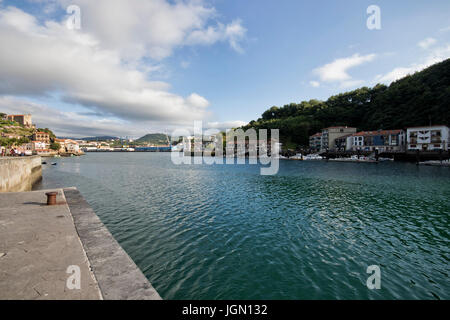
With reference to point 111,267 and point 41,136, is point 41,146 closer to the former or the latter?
point 41,136

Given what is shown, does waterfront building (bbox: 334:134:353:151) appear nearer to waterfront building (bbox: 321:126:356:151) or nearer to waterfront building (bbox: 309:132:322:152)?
waterfront building (bbox: 321:126:356:151)

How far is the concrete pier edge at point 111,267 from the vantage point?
13.5 ft

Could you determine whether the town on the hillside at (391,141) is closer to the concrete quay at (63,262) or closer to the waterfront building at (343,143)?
the waterfront building at (343,143)

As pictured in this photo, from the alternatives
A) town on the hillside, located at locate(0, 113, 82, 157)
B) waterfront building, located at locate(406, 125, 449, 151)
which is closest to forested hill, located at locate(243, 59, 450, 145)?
waterfront building, located at locate(406, 125, 449, 151)

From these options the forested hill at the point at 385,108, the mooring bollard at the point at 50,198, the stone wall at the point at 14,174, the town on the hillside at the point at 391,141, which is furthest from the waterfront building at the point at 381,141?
the stone wall at the point at 14,174

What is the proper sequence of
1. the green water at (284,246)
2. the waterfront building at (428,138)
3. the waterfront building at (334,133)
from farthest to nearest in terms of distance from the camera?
the waterfront building at (334,133) → the waterfront building at (428,138) → the green water at (284,246)

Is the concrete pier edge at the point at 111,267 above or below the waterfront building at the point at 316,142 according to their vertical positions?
below

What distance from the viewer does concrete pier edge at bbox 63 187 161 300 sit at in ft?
13.5

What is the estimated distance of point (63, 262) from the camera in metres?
5.15

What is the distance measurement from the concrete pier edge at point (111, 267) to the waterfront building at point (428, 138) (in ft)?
329

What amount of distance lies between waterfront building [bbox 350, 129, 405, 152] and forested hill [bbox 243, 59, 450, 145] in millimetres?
11633

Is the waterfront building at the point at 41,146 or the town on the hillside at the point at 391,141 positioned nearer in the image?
the town on the hillside at the point at 391,141
